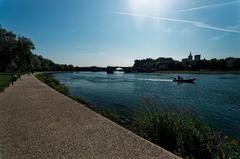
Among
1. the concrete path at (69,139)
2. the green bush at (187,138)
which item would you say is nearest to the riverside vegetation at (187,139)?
the green bush at (187,138)

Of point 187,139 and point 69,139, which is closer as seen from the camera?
point 69,139

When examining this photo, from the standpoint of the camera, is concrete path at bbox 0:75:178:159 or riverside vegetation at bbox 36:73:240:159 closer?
concrete path at bbox 0:75:178:159

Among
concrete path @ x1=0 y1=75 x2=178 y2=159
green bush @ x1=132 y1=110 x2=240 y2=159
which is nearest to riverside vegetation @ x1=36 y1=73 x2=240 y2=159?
green bush @ x1=132 y1=110 x2=240 y2=159

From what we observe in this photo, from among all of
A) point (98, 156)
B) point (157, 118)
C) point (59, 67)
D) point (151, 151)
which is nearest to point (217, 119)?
point (157, 118)

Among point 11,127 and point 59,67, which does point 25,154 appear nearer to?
point 11,127

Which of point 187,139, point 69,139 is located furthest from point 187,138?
point 69,139

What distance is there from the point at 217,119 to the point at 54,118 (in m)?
11.0

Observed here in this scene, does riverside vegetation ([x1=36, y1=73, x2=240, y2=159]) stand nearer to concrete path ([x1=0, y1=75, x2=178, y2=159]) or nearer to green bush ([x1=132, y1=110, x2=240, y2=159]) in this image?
green bush ([x1=132, y1=110, x2=240, y2=159])

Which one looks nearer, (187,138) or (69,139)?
(69,139)

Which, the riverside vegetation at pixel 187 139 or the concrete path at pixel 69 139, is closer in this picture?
the concrete path at pixel 69 139

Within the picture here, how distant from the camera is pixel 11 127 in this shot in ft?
27.3

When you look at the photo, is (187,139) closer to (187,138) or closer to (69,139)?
(187,138)

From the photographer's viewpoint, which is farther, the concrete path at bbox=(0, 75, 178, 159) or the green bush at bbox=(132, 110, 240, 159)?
the green bush at bbox=(132, 110, 240, 159)

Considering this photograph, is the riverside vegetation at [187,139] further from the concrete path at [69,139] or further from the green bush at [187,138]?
the concrete path at [69,139]
